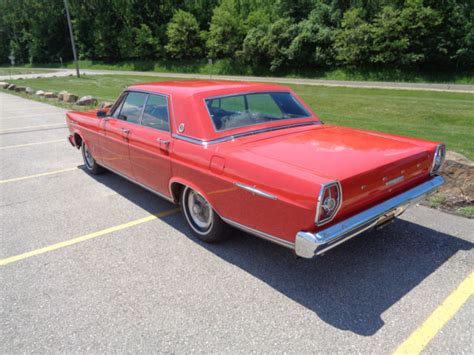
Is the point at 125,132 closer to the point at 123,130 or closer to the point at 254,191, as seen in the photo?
the point at 123,130

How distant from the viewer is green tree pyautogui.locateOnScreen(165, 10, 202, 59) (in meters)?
44.2

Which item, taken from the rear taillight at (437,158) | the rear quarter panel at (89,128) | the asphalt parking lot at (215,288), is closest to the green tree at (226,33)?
the rear quarter panel at (89,128)

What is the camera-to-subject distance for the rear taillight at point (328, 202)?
255 centimetres

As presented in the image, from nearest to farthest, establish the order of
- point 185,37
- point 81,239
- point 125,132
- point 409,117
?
point 81,239
point 125,132
point 409,117
point 185,37

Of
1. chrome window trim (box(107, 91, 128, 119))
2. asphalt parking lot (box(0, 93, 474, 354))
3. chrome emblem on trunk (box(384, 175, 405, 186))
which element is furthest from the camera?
chrome window trim (box(107, 91, 128, 119))

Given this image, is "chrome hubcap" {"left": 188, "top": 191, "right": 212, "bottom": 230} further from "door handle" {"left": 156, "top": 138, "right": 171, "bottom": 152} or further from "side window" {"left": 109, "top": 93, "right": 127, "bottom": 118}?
"side window" {"left": 109, "top": 93, "right": 127, "bottom": 118}

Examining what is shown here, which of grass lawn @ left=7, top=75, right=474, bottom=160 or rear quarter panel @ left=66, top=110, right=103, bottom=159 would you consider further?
grass lawn @ left=7, top=75, right=474, bottom=160

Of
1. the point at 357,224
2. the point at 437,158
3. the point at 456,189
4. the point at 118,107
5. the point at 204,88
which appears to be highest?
the point at 204,88

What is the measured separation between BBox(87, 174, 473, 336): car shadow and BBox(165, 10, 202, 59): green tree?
4360 cm

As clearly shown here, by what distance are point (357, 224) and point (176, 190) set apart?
1997 mm

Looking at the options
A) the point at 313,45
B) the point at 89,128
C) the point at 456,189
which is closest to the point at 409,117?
the point at 456,189

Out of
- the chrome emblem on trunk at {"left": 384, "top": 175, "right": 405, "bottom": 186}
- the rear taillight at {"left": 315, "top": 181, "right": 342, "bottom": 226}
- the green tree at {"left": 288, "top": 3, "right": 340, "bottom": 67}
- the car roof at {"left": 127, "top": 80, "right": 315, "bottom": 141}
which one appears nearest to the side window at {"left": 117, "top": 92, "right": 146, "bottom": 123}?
the car roof at {"left": 127, "top": 80, "right": 315, "bottom": 141}

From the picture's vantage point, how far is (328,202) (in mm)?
2625

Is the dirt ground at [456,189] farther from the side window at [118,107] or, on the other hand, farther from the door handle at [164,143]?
the side window at [118,107]
